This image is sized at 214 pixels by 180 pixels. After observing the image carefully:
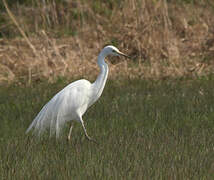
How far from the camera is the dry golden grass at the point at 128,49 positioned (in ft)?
29.9

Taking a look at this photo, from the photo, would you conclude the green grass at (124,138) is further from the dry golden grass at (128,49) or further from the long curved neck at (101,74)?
the dry golden grass at (128,49)

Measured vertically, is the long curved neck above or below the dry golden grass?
above

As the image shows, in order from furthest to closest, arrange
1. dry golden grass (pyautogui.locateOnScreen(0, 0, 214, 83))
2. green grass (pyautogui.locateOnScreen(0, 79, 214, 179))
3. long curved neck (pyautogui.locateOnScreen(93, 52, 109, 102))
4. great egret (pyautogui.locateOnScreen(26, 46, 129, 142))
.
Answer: dry golden grass (pyautogui.locateOnScreen(0, 0, 214, 83)) < long curved neck (pyautogui.locateOnScreen(93, 52, 109, 102)) < great egret (pyautogui.locateOnScreen(26, 46, 129, 142)) < green grass (pyautogui.locateOnScreen(0, 79, 214, 179))

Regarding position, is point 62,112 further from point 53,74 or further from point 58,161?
point 53,74

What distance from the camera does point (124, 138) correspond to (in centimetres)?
518

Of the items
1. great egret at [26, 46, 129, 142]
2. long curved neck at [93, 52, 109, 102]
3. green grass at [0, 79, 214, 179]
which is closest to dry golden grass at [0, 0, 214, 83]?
green grass at [0, 79, 214, 179]

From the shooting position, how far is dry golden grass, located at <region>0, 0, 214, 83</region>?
9102 millimetres

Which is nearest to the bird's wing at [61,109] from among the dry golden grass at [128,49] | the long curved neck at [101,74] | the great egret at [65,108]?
the great egret at [65,108]

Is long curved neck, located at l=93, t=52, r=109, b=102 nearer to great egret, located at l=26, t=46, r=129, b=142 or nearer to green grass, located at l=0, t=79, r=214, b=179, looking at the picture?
great egret, located at l=26, t=46, r=129, b=142

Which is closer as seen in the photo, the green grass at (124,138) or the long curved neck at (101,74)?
the green grass at (124,138)

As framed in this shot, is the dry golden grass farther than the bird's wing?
Yes

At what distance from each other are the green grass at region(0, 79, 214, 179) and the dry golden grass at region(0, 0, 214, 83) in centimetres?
97

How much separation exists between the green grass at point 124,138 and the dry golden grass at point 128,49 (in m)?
0.97

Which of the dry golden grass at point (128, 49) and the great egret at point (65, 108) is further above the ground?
the great egret at point (65, 108)
